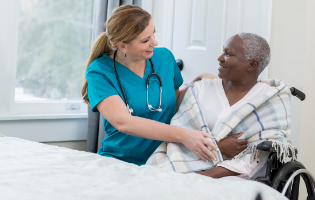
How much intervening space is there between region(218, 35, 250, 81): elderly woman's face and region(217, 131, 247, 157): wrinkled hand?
0.27 metres

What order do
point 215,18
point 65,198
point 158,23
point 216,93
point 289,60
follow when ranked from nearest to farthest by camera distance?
point 65,198
point 216,93
point 289,60
point 215,18
point 158,23

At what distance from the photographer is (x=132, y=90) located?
1414 mm

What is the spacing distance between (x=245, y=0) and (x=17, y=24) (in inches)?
57.0

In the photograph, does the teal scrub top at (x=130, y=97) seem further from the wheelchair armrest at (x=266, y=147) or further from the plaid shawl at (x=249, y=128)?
the wheelchair armrest at (x=266, y=147)

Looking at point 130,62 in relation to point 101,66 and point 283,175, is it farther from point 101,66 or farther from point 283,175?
point 283,175

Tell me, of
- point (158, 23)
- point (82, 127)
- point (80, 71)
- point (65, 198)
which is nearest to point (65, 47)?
point (80, 71)

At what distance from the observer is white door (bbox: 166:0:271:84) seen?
179cm

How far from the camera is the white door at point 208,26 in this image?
179 centimetres

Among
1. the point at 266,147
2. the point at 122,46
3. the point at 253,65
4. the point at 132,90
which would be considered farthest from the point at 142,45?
the point at 266,147

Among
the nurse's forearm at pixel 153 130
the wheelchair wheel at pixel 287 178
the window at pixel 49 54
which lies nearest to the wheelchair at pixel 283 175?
the wheelchair wheel at pixel 287 178

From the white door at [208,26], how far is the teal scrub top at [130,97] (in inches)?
21.5

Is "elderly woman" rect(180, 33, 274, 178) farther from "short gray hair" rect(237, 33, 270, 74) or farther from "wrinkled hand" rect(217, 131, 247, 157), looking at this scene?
"wrinkled hand" rect(217, 131, 247, 157)

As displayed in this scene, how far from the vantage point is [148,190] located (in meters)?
0.68

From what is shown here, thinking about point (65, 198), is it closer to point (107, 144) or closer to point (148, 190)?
point (148, 190)
